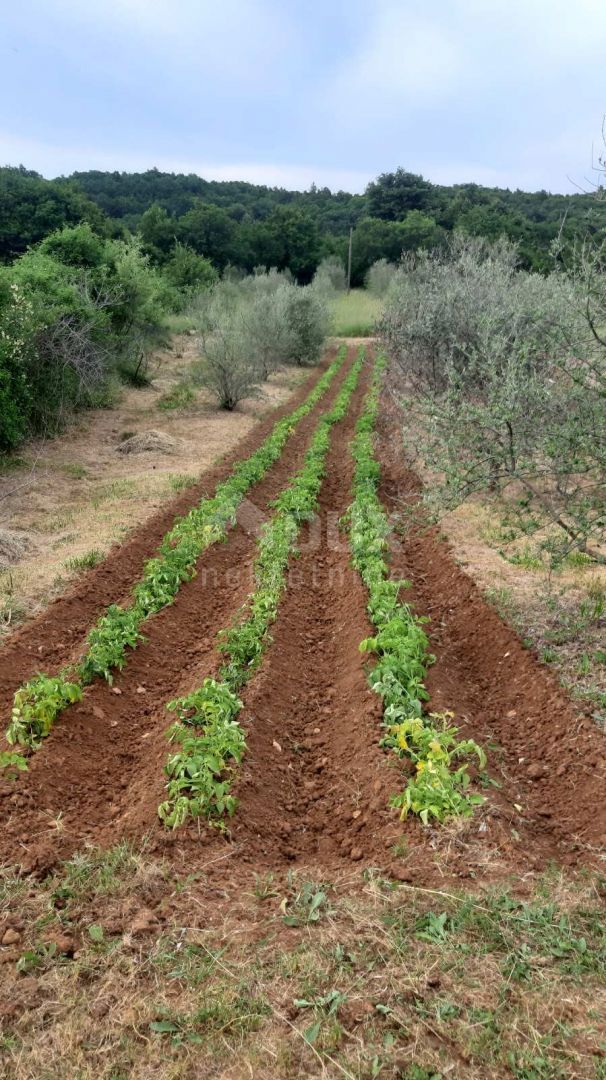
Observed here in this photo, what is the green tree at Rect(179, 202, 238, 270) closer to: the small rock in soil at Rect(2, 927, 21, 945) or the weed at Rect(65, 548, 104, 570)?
the weed at Rect(65, 548, 104, 570)

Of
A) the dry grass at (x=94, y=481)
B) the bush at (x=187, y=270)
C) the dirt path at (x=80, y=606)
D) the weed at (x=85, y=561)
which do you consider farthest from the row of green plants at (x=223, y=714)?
the bush at (x=187, y=270)

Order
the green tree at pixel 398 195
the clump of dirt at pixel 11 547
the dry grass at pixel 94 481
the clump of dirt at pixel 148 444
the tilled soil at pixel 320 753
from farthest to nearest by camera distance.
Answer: the green tree at pixel 398 195 → the clump of dirt at pixel 148 444 → the clump of dirt at pixel 11 547 → the dry grass at pixel 94 481 → the tilled soil at pixel 320 753

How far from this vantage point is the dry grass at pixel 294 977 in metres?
2.94

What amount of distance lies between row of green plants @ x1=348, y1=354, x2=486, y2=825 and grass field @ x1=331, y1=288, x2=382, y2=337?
36437 millimetres

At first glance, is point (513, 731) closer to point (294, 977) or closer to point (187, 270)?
point (294, 977)

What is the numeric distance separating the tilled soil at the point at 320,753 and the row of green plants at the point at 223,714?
0.12 meters

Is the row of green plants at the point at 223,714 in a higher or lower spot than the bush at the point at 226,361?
lower

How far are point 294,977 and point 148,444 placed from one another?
45.3 feet

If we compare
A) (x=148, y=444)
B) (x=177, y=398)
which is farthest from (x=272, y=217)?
(x=148, y=444)

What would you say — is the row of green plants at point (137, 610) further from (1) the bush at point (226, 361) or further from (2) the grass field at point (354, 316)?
(2) the grass field at point (354, 316)

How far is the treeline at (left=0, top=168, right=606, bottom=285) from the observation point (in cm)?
3678

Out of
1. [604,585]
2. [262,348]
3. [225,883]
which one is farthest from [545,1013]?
[262,348]

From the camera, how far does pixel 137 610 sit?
288 inches

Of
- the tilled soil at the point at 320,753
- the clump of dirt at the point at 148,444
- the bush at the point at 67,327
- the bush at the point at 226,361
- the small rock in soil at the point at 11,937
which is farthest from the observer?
the bush at the point at 226,361
